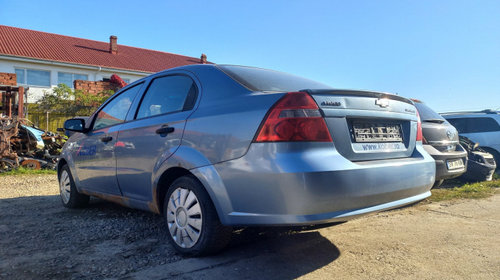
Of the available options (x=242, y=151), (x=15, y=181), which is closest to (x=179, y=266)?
(x=242, y=151)

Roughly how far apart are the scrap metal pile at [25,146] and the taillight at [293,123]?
846cm

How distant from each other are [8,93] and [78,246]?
9380 millimetres

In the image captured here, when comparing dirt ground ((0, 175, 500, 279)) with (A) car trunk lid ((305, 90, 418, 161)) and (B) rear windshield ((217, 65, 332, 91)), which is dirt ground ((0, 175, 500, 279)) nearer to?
(A) car trunk lid ((305, 90, 418, 161))

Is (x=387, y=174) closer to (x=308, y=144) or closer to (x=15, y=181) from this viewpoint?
(x=308, y=144)

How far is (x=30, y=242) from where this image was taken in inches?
132

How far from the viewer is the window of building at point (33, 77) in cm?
2066

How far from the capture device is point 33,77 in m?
21.0

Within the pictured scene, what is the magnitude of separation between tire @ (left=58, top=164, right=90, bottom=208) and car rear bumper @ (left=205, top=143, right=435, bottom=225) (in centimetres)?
292

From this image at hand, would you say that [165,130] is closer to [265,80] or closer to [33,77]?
[265,80]

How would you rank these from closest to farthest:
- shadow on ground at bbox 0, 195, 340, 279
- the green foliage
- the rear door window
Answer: shadow on ground at bbox 0, 195, 340, 279 → the rear door window → the green foliage

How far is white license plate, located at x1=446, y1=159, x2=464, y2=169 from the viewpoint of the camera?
192 inches

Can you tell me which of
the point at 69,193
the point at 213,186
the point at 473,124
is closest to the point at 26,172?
the point at 69,193

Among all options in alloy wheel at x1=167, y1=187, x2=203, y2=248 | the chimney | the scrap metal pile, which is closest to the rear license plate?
alloy wheel at x1=167, y1=187, x2=203, y2=248

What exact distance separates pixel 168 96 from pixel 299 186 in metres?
1.70
